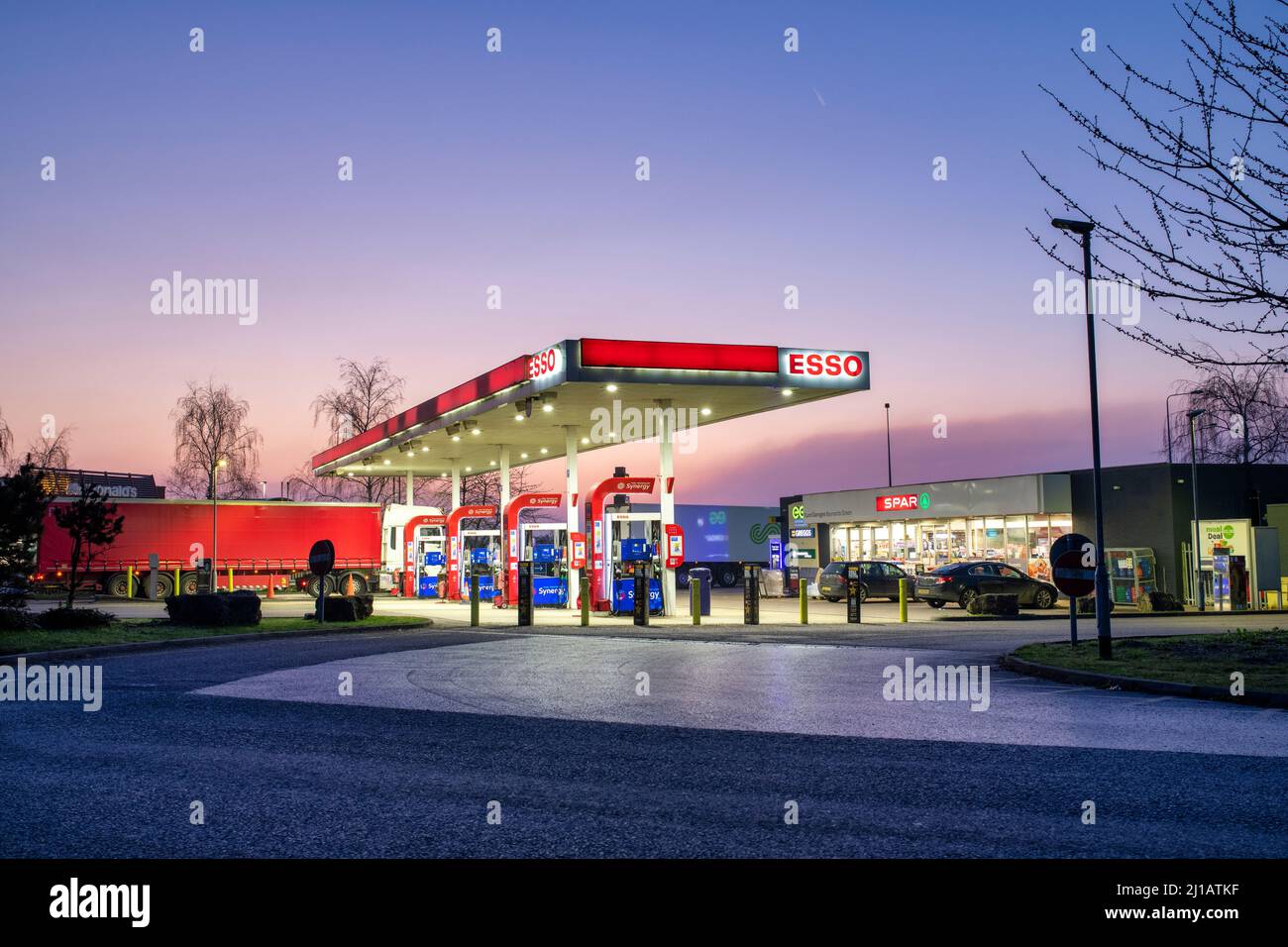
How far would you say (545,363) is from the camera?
25.0 m

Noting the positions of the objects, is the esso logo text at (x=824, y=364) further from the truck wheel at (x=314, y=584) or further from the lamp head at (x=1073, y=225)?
the truck wheel at (x=314, y=584)

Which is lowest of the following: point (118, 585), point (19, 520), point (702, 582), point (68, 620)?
point (118, 585)

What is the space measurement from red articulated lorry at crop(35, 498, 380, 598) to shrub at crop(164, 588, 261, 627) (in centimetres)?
1736

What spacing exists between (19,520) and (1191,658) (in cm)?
2268

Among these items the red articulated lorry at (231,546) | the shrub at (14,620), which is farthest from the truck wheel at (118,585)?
the shrub at (14,620)

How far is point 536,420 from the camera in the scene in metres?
33.0

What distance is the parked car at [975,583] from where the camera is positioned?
1319 inches

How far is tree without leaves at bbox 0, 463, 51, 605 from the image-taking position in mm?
22484
